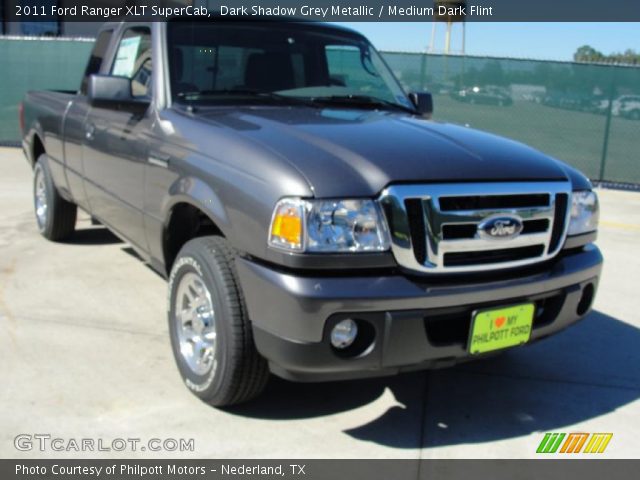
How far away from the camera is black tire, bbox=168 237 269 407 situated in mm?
2828

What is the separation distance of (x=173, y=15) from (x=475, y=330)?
2.55 metres

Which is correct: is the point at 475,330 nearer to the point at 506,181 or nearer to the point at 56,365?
the point at 506,181

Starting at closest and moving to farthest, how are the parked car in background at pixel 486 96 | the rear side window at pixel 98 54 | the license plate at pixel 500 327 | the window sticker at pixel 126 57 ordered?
the license plate at pixel 500 327
the window sticker at pixel 126 57
the rear side window at pixel 98 54
the parked car in background at pixel 486 96

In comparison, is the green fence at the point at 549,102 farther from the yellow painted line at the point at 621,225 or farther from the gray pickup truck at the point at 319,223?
Answer: the gray pickup truck at the point at 319,223

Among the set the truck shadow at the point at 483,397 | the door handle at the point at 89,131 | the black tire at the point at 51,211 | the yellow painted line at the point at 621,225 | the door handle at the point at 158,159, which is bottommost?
the truck shadow at the point at 483,397

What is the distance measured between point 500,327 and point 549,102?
937cm

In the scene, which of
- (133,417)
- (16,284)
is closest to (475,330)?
(133,417)

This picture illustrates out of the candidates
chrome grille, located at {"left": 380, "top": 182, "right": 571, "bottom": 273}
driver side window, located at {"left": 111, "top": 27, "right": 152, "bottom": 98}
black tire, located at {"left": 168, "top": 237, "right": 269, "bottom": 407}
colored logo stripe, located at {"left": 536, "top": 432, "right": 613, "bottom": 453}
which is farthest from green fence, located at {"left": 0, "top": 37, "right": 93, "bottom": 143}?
colored logo stripe, located at {"left": 536, "top": 432, "right": 613, "bottom": 453}

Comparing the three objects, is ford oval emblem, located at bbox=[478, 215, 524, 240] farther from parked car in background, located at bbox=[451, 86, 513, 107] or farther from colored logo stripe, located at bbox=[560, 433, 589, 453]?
parked car in background, located at bbox=[451, 86, 513, 107]

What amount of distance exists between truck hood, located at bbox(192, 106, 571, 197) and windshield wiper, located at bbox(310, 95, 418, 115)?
374 millimetres

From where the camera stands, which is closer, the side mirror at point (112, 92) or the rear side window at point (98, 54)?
the side mirror at point (112, 92)

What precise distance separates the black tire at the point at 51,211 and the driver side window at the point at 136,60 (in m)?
1.62

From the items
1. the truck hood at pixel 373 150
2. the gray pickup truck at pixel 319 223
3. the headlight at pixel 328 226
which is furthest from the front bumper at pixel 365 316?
the truck hood at pixel 373 150

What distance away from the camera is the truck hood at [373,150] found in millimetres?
2654
